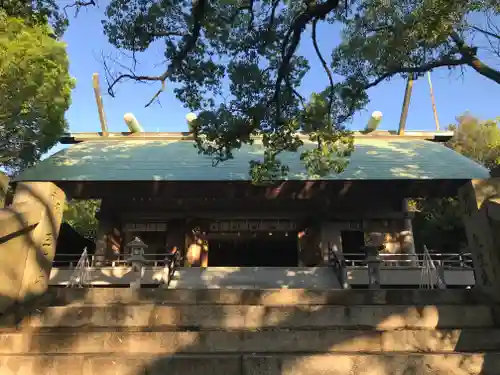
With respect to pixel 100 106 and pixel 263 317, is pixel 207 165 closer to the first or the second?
pixel 263 317

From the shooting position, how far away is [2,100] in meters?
10.3

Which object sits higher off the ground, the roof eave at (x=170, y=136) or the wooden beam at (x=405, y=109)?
the wooden beam at (x=405, y=109)

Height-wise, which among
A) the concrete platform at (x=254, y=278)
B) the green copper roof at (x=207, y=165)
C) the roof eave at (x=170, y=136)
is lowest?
the concrete platform at (x=254, y=278)

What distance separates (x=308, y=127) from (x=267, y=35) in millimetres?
2113

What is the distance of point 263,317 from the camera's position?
15.7ft

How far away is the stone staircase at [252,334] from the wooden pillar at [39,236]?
31 centimetres

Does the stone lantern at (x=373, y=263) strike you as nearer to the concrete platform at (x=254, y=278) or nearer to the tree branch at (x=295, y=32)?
the concrete platform at (x=254, y=278)

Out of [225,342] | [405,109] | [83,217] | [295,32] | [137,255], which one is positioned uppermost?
[405,109]

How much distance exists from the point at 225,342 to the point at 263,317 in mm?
749

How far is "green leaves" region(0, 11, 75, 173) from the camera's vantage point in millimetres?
9570

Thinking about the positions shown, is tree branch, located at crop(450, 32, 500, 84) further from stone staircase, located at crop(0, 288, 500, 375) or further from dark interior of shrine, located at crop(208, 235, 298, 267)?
dark interior of shrine, located at crop(208, 235, 298, 267)

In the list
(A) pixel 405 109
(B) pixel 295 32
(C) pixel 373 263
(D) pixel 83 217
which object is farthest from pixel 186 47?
(D) pixel 83 217

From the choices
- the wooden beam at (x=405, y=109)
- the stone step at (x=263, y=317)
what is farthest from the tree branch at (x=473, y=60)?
the wooden beam at (x=405, y=109)

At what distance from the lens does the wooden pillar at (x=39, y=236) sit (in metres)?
5.57
